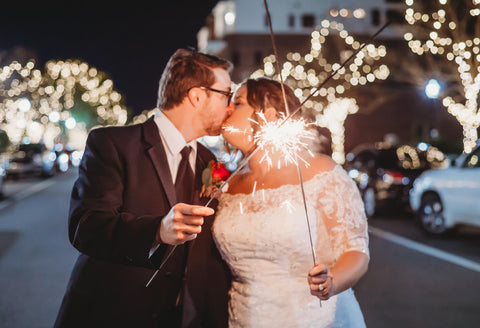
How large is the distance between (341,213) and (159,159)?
3.47 ft

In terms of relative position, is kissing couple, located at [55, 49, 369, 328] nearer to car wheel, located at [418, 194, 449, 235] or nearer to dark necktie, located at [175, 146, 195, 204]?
dark necktie, located at [175, 146, 195, 204]

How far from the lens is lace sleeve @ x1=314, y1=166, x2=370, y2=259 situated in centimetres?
291

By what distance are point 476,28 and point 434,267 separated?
12.1 meters

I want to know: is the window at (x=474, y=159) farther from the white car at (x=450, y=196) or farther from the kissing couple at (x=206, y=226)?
the kissing couple at (x=206, y=226)

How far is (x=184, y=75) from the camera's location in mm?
3127

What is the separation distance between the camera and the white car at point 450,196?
9.91 metres

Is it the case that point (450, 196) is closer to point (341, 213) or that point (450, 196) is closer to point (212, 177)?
point (341, 213)

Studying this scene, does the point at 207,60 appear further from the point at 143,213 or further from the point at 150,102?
the point at 150,102

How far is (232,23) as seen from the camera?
67375 millimetres

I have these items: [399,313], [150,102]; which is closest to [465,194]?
[399,313]

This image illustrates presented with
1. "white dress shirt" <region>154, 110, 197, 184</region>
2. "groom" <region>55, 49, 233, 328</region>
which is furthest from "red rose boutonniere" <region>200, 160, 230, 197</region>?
"white dress shirt" <region>154, 110, 197, 184</region>

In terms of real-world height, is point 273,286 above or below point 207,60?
below

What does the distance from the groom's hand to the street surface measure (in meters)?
4.03

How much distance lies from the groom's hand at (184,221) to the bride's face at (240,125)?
4.18 feet
